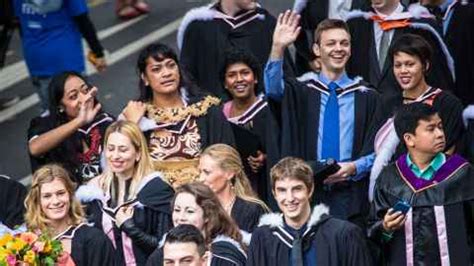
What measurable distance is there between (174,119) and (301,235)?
82.1 inches

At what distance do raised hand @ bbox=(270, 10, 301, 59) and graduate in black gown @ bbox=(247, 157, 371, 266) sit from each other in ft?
4.32

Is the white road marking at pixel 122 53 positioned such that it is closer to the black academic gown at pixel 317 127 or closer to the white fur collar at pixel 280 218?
the black academic gown at pixel 317 127

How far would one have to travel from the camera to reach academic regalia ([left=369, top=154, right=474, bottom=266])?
41.1 feet

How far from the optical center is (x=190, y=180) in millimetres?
13711

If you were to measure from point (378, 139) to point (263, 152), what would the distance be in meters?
1.04

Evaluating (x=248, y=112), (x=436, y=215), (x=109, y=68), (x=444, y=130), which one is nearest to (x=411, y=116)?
(x=436, y=215)

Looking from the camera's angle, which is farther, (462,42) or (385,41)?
(462,42)

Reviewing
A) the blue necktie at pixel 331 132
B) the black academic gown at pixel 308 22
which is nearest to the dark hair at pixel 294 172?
the blue necktie at pixel 331 132

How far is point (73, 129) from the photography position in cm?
1407

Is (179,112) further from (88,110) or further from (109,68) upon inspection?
(109,68)

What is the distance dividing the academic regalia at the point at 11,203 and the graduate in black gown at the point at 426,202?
2746 mm

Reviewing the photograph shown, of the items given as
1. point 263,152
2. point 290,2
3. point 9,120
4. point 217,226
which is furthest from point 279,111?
point 290,2

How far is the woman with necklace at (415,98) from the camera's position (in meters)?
13.5

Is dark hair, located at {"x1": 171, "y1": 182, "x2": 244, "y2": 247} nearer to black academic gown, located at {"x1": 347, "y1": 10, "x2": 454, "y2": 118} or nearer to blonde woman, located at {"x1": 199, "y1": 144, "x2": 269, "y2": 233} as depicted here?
blonde woman, located at {"x1": 199, "y1": 144, "x2": 269, "y2": 233}
